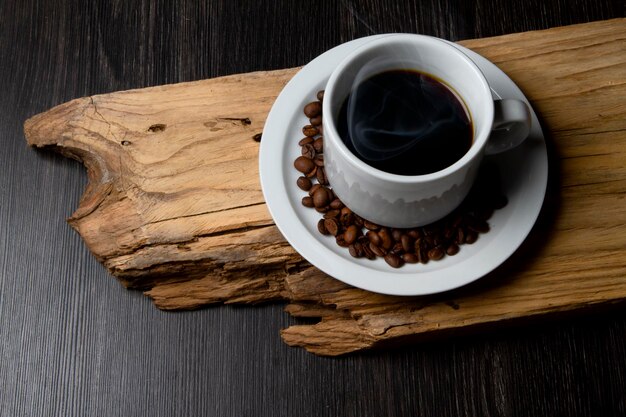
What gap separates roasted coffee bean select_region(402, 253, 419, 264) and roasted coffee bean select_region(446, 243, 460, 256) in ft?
0.17

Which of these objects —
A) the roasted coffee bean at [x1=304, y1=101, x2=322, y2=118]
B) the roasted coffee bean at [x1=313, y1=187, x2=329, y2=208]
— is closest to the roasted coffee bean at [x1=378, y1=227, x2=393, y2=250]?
the roasted coffee bean at [x1=313, y1=187, x2=329, y2=208]

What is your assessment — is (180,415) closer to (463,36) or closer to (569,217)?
(569,217)

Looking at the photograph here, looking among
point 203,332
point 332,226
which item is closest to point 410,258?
point 332,226

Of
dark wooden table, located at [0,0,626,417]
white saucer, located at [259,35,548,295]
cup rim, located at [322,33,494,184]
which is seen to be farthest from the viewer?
dark wooden table, located at [0,0,626,417]

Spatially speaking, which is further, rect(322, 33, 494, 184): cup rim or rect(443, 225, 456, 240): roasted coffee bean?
rect(443, 225, 456, 240): roasted coffee bean

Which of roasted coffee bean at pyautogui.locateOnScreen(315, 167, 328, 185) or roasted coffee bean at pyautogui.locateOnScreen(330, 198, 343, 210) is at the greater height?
roasted coffee bean at pyautogui.locateOnScreen(315, 167, 328, 185)

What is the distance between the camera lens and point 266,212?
3.99 ft

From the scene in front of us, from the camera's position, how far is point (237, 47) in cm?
156

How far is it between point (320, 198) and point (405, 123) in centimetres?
19

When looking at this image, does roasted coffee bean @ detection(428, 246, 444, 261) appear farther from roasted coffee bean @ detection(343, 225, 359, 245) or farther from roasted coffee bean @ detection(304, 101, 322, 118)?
roasted coffee bean @ detection(304, 101, 322, 118)

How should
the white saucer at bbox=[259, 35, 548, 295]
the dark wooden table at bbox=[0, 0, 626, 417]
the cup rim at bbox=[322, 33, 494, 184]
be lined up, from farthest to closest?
the dark wooden table at bbox=[0, 0, 626, 417]
the white saucer at bbox=[259, 35, 548, 295]
the cup rim at bbox=[322, 33, 494, 184]

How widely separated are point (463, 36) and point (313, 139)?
561 mm

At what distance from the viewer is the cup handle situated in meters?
1.01

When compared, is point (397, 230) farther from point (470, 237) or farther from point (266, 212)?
point (266, 212)
